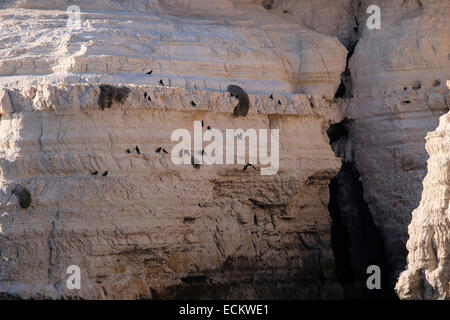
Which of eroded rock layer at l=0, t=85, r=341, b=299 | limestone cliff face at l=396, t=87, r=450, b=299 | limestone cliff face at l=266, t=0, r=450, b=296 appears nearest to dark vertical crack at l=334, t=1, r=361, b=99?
limestone cliff face at l=266, t=0, r=450, b=296

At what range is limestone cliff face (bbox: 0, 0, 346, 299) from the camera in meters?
19.0

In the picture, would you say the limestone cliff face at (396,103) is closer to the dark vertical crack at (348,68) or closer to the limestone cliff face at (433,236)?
the dark vertical crack at (348,68)

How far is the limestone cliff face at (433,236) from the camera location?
1667cm

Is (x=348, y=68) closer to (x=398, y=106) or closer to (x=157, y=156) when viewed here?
(x=398, y=106)

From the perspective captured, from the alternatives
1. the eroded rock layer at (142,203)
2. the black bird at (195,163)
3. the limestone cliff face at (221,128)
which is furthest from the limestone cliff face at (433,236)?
the black bird at (195,163)

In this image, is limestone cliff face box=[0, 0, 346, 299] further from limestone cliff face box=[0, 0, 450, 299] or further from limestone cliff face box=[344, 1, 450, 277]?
limestone cliff face box=[344, 1, 450, 277]

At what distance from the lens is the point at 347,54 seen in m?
22.9

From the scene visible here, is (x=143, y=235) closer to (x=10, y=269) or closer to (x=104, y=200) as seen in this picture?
(x=104, y=200)

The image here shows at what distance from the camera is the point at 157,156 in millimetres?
19641

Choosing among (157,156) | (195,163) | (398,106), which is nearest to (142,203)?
(157,156)

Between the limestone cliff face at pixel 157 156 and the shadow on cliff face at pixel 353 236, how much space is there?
0.71 m

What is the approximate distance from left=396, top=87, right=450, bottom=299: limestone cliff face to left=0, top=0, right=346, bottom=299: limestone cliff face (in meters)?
3.88

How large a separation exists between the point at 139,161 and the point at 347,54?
524 centimetres
